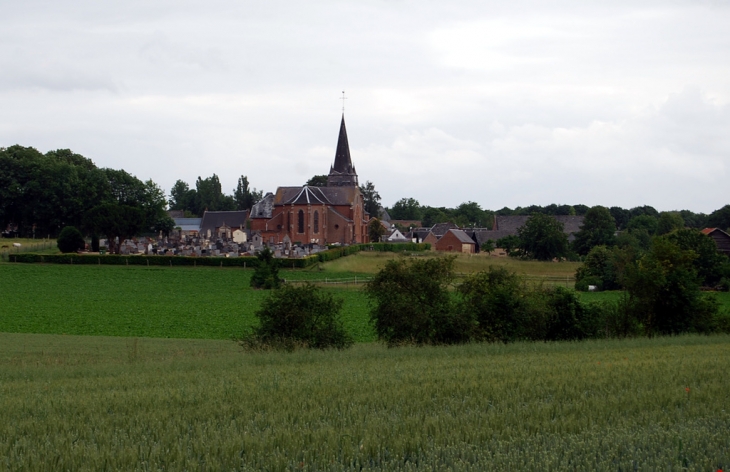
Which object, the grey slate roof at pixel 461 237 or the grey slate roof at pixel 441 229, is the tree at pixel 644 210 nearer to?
the grey slate roof at pixel 441 229

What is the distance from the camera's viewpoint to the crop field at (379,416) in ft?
20.4

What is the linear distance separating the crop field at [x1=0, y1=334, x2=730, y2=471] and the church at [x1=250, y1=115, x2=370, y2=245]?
273 feet

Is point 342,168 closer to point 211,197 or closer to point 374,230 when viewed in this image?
point 374,230

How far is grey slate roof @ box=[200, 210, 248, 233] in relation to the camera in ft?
389

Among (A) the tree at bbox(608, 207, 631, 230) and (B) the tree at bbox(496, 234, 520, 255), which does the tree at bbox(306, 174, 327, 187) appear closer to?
(B) the tree at bbox(496, 234, 520, 255)

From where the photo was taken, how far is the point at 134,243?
73.8 meters

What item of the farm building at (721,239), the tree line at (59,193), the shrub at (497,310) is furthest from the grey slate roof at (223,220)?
the shrub at (497,310)

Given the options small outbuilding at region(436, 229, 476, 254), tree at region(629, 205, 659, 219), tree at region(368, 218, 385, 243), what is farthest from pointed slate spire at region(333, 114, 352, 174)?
tree at region(629, 205, 659, 219)

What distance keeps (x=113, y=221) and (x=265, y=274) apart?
1068 inches

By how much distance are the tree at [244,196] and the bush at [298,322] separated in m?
132

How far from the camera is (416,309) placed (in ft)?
70.0

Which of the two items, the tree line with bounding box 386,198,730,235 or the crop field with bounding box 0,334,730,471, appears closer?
the crop field with bounding box 0,334,730,471

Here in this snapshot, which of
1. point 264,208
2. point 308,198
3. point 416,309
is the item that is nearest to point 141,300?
point 416,309

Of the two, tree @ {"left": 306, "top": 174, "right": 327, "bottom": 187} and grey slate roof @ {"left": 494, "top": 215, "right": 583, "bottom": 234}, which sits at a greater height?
tree @ {"left": 306, "top": 174, "right": 327, "bottom": 187}
